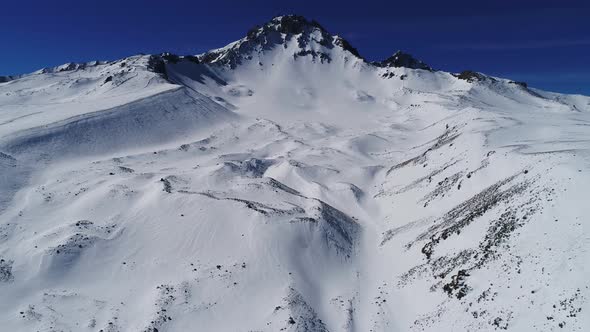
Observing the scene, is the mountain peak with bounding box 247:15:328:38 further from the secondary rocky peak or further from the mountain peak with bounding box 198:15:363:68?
the secondary rocky peak

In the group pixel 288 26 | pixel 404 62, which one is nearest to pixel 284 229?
pixel 288 26

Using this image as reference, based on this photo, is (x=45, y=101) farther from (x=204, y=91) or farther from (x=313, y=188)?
(x=313, y=188)

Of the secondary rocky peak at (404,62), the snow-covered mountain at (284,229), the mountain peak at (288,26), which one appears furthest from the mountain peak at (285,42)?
the snow-covered mountain at (284,229)

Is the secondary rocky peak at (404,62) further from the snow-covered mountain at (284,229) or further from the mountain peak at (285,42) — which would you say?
the snow-covered mountain at (284,229)

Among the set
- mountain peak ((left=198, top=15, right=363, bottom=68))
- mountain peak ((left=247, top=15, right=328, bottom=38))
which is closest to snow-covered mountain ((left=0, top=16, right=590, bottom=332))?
mountain peak ((left=198, top=15, right=363, bottom=68))

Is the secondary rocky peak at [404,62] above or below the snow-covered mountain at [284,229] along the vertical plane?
above

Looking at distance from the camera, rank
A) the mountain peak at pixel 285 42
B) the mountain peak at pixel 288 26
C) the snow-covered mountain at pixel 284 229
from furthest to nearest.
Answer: the mountain peak at pixel 288 26, the mountain peak at pixel 285 42, the snow-covered mountain at pixel 284 229

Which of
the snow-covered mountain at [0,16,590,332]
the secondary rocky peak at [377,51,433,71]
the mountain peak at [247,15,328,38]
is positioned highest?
the mountain peak at [247,15,328,38]
